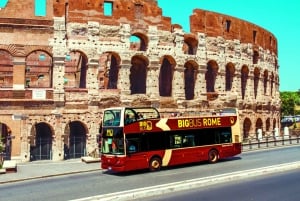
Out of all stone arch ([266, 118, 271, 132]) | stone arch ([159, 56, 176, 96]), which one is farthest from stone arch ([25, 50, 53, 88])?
stone arch ([266, 118, 271, 132])

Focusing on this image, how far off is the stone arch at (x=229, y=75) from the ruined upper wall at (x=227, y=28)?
9.23 ft

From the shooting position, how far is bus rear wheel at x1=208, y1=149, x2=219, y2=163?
70.5 feet

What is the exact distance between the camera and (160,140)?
19625mm

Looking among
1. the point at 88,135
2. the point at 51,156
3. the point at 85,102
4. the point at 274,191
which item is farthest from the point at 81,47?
the point at 274,191

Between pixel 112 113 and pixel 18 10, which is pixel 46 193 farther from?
pixel 18 10

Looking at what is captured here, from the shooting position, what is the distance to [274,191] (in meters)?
12.4

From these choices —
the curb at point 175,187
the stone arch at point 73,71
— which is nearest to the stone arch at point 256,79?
the stone arch at point 73,71

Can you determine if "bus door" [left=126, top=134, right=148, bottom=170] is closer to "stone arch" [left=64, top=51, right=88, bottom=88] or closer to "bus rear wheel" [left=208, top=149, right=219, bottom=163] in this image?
"bus rear wheel" [left=208, top=149, right=219, bottom=163]

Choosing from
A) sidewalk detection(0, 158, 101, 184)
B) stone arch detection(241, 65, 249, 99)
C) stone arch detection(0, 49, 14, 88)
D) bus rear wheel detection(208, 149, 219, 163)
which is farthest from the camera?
stone arch detection(241, 65, 249, 99)

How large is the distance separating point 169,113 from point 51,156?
1040 centimetres

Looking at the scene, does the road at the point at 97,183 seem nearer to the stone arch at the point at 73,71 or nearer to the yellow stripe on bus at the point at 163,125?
the yellow stripe on bus at the point at 163,125

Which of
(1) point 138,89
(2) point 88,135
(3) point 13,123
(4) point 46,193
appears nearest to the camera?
(4) point 46,193

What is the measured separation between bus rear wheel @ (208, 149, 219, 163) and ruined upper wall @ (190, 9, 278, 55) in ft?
47.4

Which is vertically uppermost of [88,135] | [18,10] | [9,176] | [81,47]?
[18,10]
